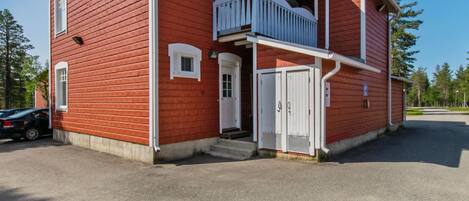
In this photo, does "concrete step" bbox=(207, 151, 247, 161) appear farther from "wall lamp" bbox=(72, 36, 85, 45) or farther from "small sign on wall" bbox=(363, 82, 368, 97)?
"wall lamp" bbox=(72, 36, 85, 45)

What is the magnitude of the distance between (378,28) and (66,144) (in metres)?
11.6

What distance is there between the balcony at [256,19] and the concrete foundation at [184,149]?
2.87 meters

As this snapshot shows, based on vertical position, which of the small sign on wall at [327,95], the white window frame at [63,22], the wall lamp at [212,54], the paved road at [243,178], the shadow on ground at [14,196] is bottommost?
the shadow on ground at [14,196]

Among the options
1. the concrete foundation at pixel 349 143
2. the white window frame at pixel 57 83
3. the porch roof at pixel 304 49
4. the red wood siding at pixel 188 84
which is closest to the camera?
the porch roof at pixel 304 49

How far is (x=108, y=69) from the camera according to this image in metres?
8.41

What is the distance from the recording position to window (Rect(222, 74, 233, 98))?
8.84 metres

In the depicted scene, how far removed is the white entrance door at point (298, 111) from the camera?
6848mm

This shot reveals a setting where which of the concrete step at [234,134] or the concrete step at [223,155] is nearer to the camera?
the concrete step at [223,155]

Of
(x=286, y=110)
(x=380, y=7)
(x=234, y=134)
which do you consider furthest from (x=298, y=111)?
(x=380, y=7)

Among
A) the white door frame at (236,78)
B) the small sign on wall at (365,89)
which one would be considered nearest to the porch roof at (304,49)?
the white door frame at (236,78)

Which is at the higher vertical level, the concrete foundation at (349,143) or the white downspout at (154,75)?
the white downspout at (154,75)

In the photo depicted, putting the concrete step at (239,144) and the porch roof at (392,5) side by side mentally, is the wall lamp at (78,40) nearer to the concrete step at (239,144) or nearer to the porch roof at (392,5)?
the concrete step at (239,144)

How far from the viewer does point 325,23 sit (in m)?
9.85

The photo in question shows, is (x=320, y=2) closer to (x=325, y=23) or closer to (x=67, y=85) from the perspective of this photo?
(x=325, y=23)
